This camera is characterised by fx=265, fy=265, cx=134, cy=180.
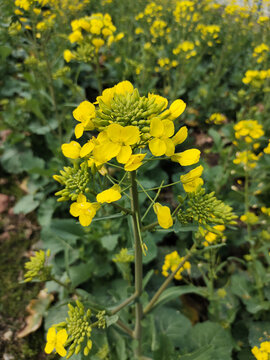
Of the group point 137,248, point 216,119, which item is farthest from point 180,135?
point 216,119

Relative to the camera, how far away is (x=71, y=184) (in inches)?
41.7

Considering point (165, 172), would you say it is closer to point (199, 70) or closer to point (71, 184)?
point (71, 184)

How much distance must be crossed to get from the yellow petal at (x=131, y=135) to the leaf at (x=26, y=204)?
7.79 ft

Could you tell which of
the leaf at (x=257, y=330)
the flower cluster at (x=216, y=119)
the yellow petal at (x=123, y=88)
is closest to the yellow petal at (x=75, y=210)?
the yellow petal at (x=123, y=88)

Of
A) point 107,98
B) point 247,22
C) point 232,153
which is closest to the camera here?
point 107,98

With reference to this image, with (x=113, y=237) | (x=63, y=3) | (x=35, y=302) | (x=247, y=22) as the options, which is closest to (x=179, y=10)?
(x=247, y=22)

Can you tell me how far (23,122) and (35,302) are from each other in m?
2.23

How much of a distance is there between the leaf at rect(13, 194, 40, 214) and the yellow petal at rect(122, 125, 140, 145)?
2.37 metres

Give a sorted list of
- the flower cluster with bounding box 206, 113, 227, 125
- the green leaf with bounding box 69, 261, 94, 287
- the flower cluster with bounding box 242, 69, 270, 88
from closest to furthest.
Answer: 1. the green leaf with bounding box 69, 261, 94, 287
2. the flower cluster with bounding box 242, 69, 270, 88
3. the flower cluster with bounding box 206, 113, 227, 125

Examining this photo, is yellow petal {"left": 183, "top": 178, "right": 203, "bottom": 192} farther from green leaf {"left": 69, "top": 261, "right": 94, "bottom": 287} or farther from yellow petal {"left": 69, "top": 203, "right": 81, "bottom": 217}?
green leaf {"left": 69, "top": 261, "right": 94, "bottom": 287}

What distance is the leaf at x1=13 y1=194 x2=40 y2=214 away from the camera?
2.96 metres

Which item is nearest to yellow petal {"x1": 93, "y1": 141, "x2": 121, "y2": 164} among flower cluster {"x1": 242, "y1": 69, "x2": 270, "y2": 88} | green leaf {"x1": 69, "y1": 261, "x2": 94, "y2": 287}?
green leaf {"x1": 69, "y1": 261, "x2": 94, "y2": 287}

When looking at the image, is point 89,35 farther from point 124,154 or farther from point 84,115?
point 124,154

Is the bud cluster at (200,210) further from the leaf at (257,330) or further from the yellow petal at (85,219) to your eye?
the leaf at (257,330)
